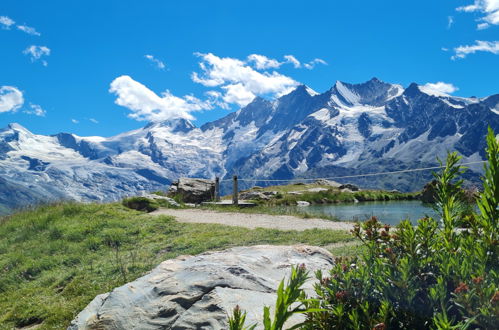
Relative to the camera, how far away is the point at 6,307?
9.88m

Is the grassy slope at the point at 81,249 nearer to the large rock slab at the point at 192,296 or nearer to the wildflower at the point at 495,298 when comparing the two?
the large rock slab at the point at 192,296

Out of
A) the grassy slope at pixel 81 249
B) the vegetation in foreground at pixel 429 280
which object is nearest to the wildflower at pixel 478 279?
the vegetation in foreground at pixel 429 280

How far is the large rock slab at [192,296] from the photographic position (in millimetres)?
4707

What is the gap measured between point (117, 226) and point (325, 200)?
23273mm

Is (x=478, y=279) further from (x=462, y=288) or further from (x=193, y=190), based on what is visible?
(x=193, y=190)

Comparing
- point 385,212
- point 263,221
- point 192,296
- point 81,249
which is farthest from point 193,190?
point 192,296

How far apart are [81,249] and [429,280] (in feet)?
44.8

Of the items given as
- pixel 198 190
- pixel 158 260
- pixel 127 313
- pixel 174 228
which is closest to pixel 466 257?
pixel 127 313

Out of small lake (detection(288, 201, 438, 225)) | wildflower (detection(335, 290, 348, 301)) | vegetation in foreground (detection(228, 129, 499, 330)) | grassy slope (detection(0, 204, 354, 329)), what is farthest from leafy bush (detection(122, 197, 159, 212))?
wildflower (detection(335, 290, 348, 301))

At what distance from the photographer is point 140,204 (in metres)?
26.7

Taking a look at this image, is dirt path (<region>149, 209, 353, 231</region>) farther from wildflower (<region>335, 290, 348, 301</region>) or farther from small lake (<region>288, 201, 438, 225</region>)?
wildflower (<region>335, 290, 348, 301</region>)

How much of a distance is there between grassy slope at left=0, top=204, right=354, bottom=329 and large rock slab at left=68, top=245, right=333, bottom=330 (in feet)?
11.9

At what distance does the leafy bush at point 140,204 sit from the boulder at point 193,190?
4589 mm

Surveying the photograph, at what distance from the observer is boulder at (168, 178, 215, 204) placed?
104 feet
